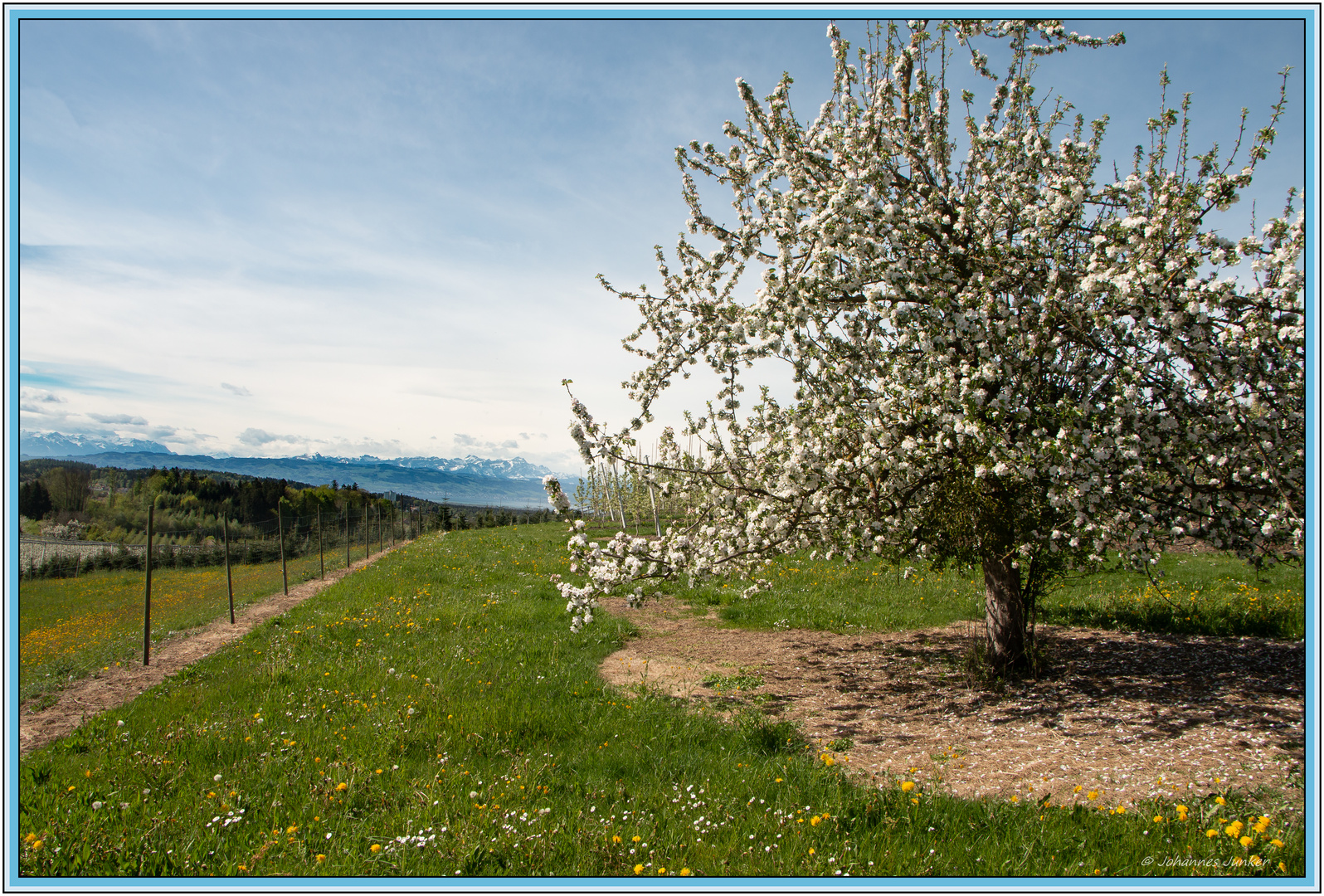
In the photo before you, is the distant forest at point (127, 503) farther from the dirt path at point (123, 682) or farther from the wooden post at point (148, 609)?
the dirt path at point (123, 682)

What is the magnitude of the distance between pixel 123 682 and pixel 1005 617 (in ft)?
41.1

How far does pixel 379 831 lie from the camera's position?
4.75 meters

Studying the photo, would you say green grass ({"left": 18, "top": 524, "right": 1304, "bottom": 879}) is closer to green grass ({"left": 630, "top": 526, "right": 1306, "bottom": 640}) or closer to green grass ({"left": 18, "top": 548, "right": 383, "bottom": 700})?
green grass ({"left": 18, "top": 548, "right": 383, "bottom": 700})

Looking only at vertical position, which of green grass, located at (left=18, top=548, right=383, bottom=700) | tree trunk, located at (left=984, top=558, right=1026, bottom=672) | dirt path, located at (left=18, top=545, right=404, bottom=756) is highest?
tree trunk, located at (left=984, top=558, right=1026, bottom=672)

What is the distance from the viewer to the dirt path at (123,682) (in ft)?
24.6

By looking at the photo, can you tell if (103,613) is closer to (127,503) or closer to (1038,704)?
(127,503)

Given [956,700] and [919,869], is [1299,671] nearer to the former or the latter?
[956,700]

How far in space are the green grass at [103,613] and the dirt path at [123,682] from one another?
0.90 ft

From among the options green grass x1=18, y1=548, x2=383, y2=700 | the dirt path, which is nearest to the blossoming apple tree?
the dirt path

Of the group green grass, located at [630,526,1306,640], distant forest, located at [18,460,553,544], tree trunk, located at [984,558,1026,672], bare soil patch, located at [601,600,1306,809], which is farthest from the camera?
distant forest, located at [18,460,553,544]

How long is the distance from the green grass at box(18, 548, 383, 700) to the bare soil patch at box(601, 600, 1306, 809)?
8238 millimetres

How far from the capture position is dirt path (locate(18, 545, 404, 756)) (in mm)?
7488

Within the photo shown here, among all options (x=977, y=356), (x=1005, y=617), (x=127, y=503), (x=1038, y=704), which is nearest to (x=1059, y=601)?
(x=1005, y=617)

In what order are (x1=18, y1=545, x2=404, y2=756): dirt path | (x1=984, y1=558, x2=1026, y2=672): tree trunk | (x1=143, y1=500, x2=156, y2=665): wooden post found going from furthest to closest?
(x1=143, y1=500, x2=156, y2=665): wooden post, (x1=984, y1=558, x2=1026, y2=672): tree trunk, (x1=18, y1=545, x2=404, y2=756): dirt path
